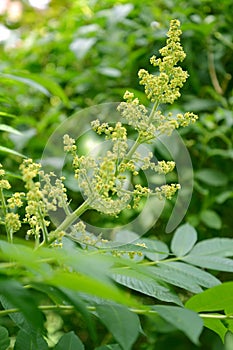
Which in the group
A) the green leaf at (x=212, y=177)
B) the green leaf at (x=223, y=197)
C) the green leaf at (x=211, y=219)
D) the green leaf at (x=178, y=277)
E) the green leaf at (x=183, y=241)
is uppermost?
the green leaf at (x=178, y=277)

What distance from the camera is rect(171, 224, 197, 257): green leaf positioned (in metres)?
0.84

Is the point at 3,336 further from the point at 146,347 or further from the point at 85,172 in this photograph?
the point at 146,347

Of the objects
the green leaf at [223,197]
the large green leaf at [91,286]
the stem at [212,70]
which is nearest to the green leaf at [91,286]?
the large green leaf at [91,286]

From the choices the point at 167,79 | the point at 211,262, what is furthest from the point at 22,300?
the point at 211,262

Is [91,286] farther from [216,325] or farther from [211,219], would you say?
[211,219]

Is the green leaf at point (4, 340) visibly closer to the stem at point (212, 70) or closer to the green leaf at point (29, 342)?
the green leaf at point (29, 342)

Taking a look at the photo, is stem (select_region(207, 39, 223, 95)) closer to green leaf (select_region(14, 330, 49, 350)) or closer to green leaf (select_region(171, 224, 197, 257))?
green leaf (select_region(171, 224, 197, 257))

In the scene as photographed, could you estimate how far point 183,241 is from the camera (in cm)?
88

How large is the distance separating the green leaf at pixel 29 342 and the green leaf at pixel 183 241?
10.0 inches

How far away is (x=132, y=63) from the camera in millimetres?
1712

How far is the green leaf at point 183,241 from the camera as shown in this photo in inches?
33.1

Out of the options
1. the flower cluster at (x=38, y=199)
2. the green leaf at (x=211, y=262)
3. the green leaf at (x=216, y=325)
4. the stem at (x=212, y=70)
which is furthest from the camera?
the stem at (x=212, y=70)

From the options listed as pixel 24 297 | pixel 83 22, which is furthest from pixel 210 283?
pixel 83 22

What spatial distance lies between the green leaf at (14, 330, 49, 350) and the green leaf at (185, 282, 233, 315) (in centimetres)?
16
